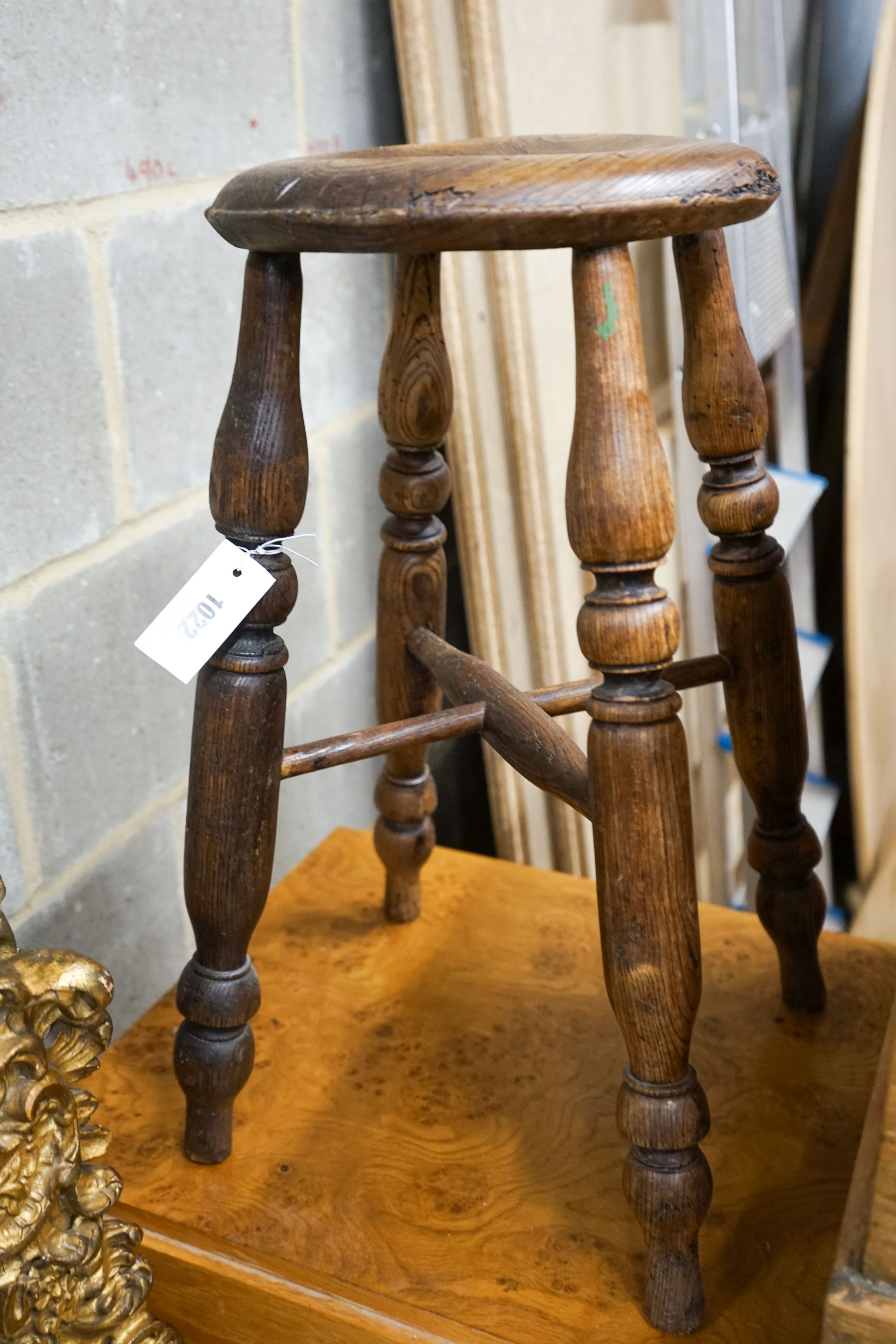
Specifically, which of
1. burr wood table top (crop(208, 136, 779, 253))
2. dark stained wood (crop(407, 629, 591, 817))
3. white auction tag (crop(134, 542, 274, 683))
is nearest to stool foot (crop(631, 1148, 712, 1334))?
dark stained wood (crop(407, 629, 591, 817))

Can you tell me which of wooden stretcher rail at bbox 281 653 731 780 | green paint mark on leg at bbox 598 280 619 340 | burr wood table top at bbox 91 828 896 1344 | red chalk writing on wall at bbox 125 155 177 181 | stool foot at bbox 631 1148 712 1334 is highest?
red chalk writing on wall at bbox 125 155 177 181

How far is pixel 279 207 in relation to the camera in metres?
0.64

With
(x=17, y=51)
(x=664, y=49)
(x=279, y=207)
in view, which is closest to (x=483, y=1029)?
(x=279, y=207)

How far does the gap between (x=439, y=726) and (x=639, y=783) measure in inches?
8.5

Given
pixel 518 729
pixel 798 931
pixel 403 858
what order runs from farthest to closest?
pixel 403 858 < pixel 798 931 < pixel 518 729

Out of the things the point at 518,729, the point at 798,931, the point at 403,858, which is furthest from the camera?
the point at 403,858

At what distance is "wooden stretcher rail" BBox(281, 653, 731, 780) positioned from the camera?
32.2 inches

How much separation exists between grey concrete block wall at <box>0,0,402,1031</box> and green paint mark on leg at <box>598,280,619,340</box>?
0.44 metres

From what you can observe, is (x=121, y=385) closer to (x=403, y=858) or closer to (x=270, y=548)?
(x=270, y=548)

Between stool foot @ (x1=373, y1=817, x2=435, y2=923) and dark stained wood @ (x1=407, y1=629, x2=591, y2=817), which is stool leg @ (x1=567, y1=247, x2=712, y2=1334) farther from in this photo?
stool foot @ (x1=373, y1=817, x2=435, y2=923)

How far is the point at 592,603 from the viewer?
25.6 inches

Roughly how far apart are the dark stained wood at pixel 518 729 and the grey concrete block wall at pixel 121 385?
26 cm

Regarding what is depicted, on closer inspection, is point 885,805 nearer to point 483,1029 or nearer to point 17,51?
point 483,1029

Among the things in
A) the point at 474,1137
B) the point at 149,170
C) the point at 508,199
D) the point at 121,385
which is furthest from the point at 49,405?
the point at 474,1137
